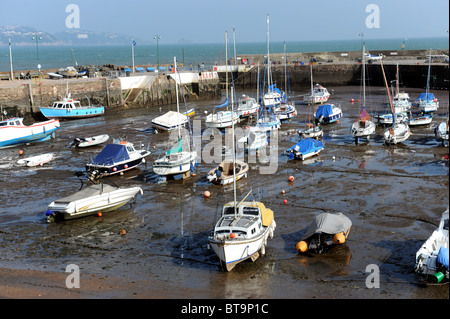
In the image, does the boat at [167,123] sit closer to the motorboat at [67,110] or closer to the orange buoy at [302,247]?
the motorboat at [67,110]

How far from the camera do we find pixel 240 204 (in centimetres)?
1870

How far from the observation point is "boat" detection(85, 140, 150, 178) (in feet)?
94.1

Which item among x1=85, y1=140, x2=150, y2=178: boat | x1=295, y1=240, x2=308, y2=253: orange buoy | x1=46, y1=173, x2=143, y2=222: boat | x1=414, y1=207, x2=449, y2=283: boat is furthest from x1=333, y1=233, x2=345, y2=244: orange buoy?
x1=85, y1=140, x2=150, y2=178: boat

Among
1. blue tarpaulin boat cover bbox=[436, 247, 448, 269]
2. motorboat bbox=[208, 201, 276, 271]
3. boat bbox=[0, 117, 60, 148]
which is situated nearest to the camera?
blue tarpaulin boat cover bbox=[436, 247, 448, 269]

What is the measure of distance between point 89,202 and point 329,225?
10.1 meters

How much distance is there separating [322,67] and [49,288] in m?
61.0

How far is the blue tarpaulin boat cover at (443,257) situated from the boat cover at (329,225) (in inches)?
144

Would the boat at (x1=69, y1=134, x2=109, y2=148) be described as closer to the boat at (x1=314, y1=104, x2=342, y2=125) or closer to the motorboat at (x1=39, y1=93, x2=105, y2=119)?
the motorboat at (x1=39, y1=93, x2=105, y2=119)

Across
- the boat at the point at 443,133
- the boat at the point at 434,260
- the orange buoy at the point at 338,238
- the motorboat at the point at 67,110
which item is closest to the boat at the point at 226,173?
the orange buoy at the point at 338,238

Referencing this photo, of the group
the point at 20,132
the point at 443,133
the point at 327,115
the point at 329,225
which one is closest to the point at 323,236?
the point at 329,225

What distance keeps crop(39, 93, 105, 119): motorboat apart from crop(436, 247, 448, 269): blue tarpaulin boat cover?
1479 inches
